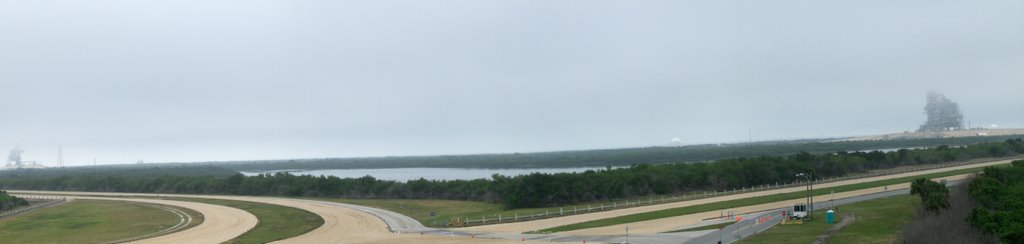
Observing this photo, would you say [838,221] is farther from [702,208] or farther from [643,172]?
[643,172]

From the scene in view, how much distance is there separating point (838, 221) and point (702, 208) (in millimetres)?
15749

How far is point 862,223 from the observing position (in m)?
39.2

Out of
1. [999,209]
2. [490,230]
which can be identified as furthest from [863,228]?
[490,230]

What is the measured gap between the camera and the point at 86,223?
198 feet

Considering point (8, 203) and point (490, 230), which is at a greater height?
point (8, 203)

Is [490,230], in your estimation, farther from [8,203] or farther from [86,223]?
[8,203]

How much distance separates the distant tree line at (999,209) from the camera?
25031 millimetres

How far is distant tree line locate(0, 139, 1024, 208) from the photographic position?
68.6m

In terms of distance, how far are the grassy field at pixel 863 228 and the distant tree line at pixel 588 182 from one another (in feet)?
87.9

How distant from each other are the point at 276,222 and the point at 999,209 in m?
49.7

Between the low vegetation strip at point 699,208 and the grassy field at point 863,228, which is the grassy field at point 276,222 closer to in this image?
the low vegetation strip at point 699,208

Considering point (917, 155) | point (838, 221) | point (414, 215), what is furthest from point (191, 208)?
point (917, 155)

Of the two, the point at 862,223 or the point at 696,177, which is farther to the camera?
the point at 696,177

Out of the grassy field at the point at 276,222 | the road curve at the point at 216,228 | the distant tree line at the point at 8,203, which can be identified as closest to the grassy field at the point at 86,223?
the road curve at the point at 216,228
